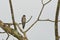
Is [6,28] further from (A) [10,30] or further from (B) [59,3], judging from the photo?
(B) [59,3]

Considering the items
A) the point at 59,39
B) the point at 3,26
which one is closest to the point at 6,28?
the point at 3,26

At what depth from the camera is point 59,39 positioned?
1.08 ft

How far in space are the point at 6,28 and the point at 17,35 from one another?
0.03 meters

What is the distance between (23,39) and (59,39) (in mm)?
73

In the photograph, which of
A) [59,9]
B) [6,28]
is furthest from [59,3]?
[6,28]

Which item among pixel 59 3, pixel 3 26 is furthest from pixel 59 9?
pixel 3 26

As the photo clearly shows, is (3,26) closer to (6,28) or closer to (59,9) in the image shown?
(6,28)

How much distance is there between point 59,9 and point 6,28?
0.36 feet

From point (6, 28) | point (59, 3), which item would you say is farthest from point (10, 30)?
point (59, 3)

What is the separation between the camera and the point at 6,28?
1.04 ft

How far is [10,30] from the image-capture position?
0.32 m

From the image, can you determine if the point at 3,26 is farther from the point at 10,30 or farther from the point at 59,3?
the point at 59,3

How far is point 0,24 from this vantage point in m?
0.32

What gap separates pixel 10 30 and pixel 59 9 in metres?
0.11
